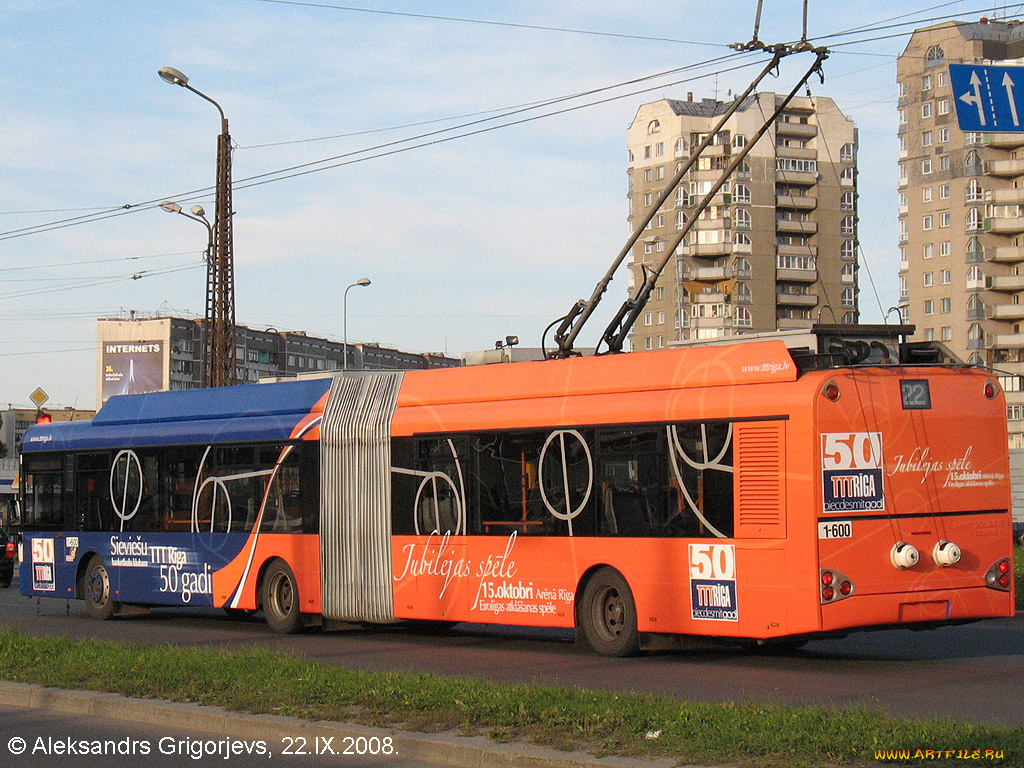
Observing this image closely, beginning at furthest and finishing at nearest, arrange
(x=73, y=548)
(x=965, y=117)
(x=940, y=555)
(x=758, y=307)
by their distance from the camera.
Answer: (x=758, y=307) < (x=73, y=548) < (x=965, y=117) < (x=940, y=555)

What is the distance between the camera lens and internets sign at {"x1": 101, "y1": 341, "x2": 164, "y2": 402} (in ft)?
376

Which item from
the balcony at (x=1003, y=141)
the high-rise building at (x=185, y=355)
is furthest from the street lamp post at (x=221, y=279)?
the high-rise building at (x=185, y=355)

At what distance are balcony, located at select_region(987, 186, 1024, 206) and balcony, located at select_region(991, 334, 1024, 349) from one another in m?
8.50

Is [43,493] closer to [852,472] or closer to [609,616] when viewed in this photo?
[609,616]

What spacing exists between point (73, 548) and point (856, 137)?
3290 inches

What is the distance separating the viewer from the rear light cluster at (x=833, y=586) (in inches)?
484

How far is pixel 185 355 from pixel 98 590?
376ft

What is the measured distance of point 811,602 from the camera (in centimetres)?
1230

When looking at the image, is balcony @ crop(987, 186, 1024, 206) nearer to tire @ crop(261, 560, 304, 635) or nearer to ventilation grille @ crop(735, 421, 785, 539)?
tire @ crop(261, 560, 304, 635)

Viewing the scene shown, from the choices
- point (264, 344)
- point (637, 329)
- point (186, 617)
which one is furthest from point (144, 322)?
point (186, 617)

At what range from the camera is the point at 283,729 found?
9258mm

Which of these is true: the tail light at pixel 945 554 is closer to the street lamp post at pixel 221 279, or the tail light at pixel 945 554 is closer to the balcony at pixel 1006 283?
the street lamp post at pixel 221 279

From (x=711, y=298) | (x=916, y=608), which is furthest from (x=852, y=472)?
(x=711, y=298)

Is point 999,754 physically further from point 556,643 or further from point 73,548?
point 73,548
